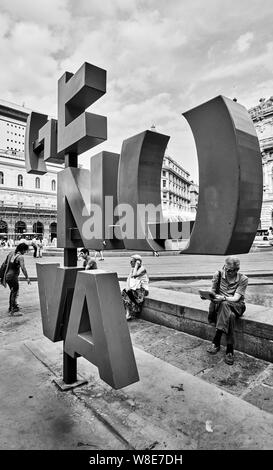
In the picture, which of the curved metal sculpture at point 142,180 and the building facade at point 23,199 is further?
the building facade at point 23,199

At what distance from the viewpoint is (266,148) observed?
53688mm

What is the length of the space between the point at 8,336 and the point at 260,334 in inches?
166

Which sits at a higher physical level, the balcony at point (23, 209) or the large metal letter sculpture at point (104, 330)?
the balcony at point (23, 209)

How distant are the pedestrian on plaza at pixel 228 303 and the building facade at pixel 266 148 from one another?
166 feet

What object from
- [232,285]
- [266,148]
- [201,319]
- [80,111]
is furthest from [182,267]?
[266,148]

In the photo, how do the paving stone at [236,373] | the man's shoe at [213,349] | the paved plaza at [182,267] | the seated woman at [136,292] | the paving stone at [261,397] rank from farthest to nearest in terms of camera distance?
the paved plaza at [182,267] < the seated woman at [136,292] < the man's shoe at [213,349] < the paving stone at [236,373] < the paving stone at [261,397]

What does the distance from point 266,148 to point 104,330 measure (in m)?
59.7

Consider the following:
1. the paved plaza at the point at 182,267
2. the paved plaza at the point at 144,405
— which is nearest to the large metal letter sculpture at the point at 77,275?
the paved plaza at the point at 144,405

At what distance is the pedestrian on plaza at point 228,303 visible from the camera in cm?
402

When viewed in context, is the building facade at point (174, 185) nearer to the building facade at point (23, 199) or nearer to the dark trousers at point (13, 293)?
the building facade at point (23, 199)

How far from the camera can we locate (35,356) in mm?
3873

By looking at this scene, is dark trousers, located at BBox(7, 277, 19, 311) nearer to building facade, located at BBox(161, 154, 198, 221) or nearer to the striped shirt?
the striped shirt

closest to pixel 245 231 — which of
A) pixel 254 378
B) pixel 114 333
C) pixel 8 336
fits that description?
pixel 114 333
